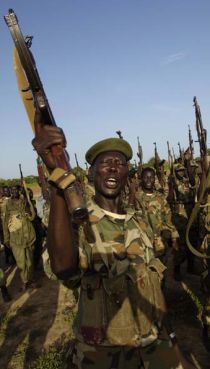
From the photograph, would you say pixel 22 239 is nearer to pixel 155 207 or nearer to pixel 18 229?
pixel 18 229

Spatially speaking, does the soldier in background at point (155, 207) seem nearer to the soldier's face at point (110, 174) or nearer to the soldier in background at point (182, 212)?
the soldier in background at point (182, 212)

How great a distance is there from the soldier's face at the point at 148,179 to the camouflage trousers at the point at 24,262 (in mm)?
2925

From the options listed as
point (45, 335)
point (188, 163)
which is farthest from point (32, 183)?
point (45, 335)

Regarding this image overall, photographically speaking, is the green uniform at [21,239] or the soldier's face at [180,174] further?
the soldier's face at [180,174]

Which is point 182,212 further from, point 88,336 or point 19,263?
point 88,336

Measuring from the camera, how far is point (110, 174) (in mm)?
2379

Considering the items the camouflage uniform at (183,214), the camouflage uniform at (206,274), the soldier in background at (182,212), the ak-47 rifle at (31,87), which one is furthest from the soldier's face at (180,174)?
the ak-47 rifle at (31,87)

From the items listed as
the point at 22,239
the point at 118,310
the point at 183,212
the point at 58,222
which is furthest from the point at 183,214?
the point at 58,222

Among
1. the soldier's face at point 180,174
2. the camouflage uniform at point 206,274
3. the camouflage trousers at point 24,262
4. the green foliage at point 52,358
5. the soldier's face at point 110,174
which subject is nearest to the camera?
the soldier's face at point 110,174

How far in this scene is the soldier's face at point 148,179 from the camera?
6.23 metres

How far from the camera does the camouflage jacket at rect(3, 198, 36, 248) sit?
297 inches

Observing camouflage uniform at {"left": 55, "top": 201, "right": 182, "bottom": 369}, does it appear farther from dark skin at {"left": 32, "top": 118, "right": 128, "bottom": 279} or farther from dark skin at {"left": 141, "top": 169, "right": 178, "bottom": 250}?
dark skin at {"left": 141, "top": 169, "right": 178, "bottom": 250}

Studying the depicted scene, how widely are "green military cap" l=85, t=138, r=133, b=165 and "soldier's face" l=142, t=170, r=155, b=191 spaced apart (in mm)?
3749

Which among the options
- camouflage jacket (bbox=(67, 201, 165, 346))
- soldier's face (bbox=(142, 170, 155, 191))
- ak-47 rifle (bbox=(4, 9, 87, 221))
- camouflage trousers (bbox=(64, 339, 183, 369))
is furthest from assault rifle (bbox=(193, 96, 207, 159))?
ak-47 rifle (bbox=(4, 9, 87, 221))
